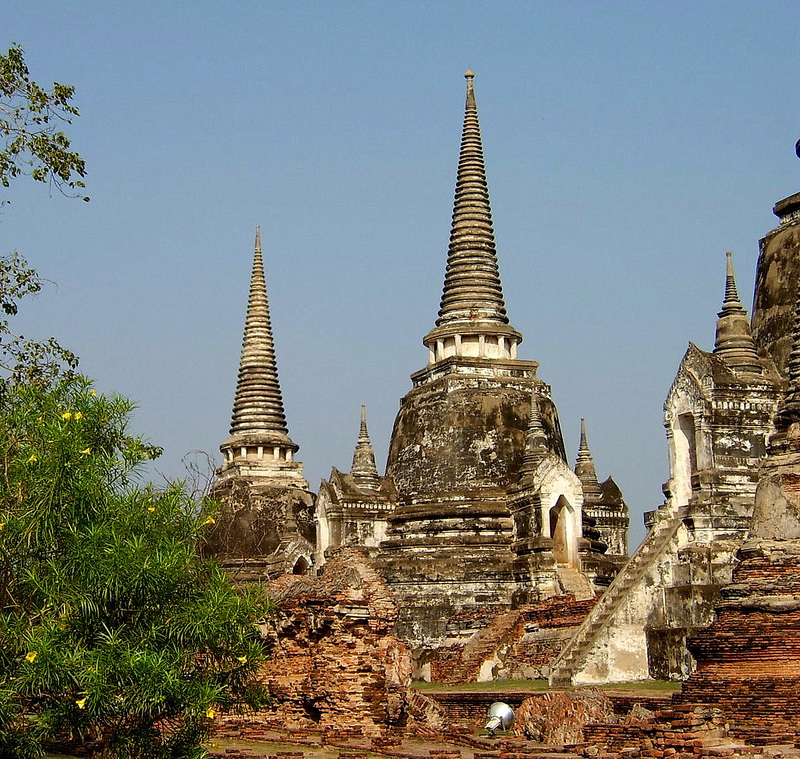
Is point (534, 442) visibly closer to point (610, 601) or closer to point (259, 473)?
point (610, 601)

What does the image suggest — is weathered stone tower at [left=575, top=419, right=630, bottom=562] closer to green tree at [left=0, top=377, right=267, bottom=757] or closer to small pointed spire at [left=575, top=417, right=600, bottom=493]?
small pointed spire at [left=575, top=417, right=600, bottom=493]

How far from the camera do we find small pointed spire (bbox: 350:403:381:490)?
111 feet

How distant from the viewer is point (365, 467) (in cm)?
3444

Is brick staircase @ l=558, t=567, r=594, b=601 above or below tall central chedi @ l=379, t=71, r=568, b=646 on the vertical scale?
below

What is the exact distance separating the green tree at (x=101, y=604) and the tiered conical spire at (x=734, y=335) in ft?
45.8

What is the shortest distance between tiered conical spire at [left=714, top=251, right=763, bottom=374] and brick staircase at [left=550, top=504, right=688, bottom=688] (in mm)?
2890

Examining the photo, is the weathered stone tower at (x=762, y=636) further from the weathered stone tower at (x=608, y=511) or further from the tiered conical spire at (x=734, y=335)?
the weathered stone tower at (x=608, y=511)

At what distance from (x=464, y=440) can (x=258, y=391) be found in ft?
42.6

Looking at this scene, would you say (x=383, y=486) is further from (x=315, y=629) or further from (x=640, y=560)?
(x=315, y=629)

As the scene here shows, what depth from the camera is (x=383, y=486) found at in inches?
1305

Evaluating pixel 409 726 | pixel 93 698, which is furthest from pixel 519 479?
pixel 93 698

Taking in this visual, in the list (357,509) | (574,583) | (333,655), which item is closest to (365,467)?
(357,509)

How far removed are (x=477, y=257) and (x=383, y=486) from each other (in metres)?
6.08

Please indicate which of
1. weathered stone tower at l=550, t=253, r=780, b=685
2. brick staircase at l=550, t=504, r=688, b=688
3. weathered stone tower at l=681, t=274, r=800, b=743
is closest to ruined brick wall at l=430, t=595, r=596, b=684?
brick staircase at l=550, t=504, r=688, b=688
